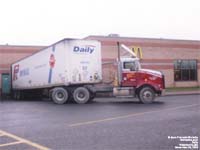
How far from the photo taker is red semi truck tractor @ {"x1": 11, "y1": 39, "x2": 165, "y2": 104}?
22016 millimetres

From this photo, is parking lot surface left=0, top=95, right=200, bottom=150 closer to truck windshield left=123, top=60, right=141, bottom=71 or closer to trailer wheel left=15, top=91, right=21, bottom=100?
truck windshield left=123, top=60, right=141, bottom=71

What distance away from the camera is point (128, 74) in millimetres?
22234

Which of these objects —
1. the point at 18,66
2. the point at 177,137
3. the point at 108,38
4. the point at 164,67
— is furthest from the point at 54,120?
the point at 164,67

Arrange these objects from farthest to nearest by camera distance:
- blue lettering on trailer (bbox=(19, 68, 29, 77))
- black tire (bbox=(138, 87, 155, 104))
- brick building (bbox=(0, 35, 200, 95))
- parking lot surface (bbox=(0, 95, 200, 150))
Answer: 1. brick building (bbox=(0, 35, 200, 95))
2. blue lettering on trailer (bbox=(19, 68, 29, 77))
3. black tire (bbox=(138, 87, 155, 104))
4. parking lot surface (bbox=(0, 95, 200, 150))

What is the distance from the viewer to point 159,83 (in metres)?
22.0

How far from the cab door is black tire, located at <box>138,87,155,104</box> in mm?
747

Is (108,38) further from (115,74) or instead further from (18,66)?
(115,74)

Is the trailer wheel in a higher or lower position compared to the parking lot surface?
higher

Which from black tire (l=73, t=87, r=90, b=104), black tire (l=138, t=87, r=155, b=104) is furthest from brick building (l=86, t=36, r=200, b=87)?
black tire (l=138, t=87, r=155, b=104)

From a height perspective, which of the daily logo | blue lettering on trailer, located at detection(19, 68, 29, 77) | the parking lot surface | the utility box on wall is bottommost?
the parking lot surface

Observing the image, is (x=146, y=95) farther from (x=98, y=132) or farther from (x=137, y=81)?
(x=98, y=132)

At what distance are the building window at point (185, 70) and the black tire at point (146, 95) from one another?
1794 centimetres

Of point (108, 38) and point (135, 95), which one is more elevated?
point (108, 38)

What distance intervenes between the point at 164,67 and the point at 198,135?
2878cm
